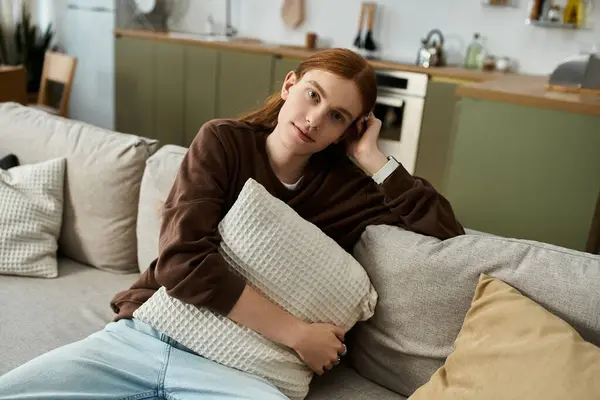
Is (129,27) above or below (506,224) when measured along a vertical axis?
Result: above

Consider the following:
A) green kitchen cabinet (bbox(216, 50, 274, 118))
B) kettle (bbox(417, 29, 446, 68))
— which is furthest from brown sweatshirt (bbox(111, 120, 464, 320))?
green kitchen cabinet (bbox(216, 50, 274, 118))

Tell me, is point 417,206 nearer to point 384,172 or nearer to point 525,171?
point 384,172

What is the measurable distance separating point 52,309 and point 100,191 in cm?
38

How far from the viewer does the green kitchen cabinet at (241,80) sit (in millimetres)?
3760

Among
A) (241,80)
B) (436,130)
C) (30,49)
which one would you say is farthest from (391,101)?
(30,49)

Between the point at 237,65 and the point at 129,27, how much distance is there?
4.01 feet

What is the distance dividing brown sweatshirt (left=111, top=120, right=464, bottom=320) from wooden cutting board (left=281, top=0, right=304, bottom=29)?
9.62ft

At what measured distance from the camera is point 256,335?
4.08ft

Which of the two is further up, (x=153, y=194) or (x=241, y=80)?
(x=241, y=80)

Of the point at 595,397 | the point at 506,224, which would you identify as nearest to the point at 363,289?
the point at 595,397

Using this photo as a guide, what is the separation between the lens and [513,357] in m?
1.02

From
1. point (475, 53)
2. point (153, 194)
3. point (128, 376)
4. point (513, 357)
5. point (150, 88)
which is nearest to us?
point (513, 357)

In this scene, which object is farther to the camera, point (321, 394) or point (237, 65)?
point (237, 65)

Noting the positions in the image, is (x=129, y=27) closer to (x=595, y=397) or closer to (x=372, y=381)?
(x=372, y=381)
